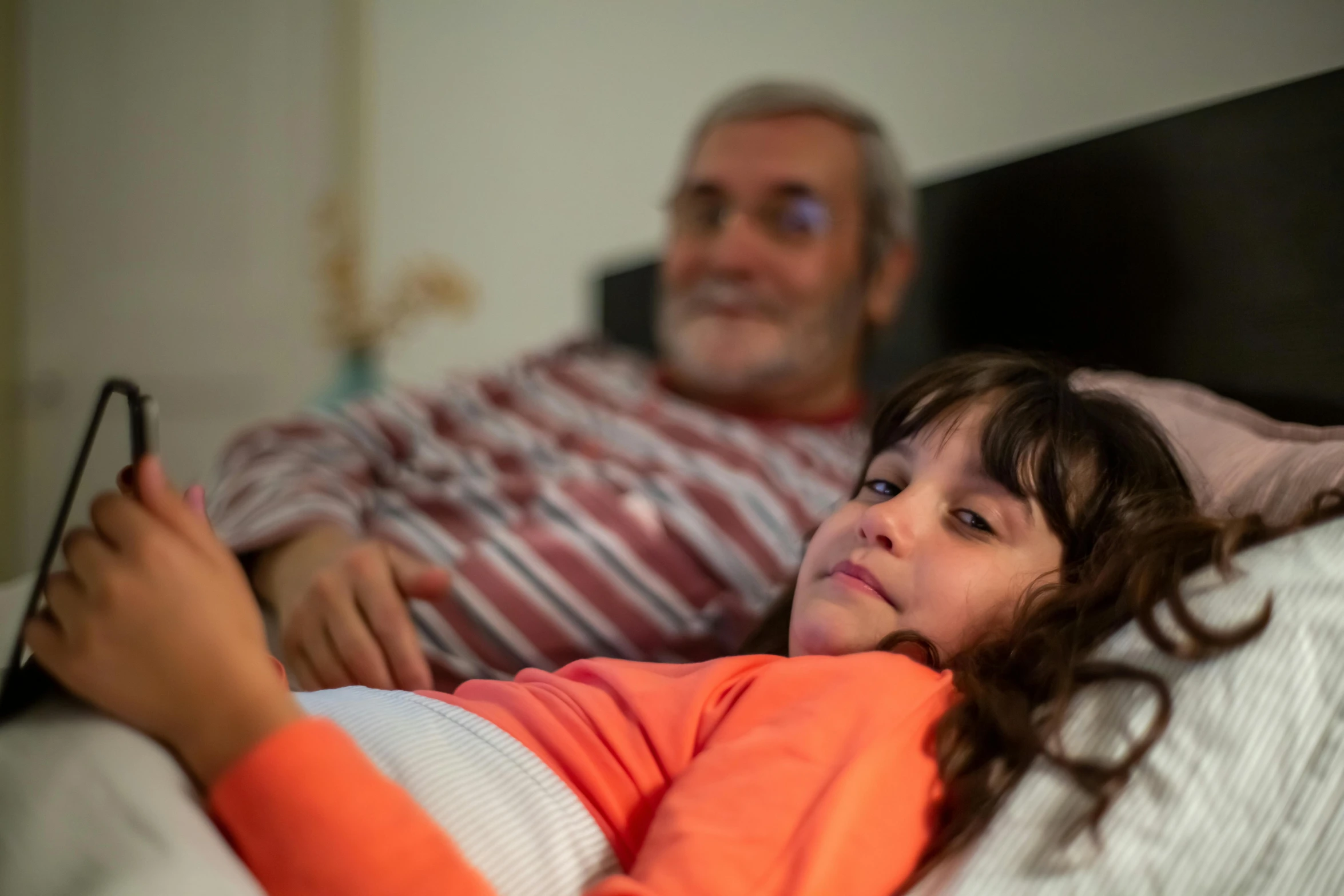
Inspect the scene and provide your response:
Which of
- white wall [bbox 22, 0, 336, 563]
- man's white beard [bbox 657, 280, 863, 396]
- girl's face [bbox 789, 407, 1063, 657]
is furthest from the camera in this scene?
white wall [bbox 22, 0, 336, 563]

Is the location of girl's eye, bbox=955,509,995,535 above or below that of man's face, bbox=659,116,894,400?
below

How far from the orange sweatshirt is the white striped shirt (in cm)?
28

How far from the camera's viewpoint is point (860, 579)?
0.66m

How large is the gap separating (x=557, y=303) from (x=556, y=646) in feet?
5.04

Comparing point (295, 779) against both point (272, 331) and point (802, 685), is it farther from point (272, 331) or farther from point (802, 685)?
point (272, 331)

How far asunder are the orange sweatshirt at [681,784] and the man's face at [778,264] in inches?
29.6

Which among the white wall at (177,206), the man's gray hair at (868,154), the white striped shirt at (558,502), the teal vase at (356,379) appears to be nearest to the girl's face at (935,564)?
the white striped shirt at (558,502)

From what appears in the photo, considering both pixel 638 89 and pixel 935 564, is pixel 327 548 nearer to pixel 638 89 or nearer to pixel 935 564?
pixel 935 564

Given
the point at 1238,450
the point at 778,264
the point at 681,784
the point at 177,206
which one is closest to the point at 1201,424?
the point at 1238,450

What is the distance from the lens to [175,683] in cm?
43

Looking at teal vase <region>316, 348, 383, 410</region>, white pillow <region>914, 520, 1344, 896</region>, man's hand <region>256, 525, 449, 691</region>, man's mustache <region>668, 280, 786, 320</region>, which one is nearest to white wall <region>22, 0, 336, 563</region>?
teal vase <region>316, 348, 383, 410</region>

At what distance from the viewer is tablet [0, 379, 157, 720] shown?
0.45 meters

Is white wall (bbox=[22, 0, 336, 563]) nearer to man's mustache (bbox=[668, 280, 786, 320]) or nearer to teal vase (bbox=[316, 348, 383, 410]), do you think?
teal vase (bbox=[316, 348, 383, 410])

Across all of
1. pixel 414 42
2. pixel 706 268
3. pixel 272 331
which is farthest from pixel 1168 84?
pixel 272 331
